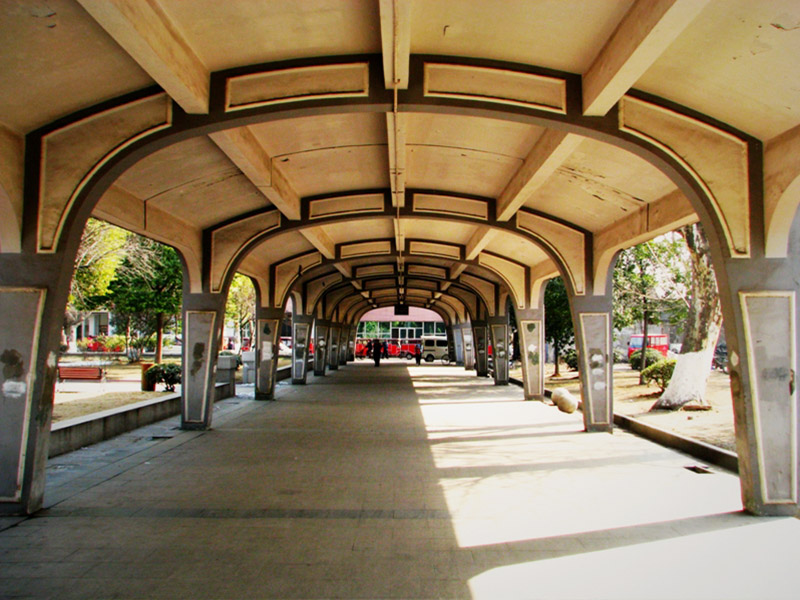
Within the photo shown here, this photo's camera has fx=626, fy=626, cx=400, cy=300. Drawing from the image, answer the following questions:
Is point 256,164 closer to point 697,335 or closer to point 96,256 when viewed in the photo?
point 697,335

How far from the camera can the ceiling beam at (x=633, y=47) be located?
4.05 m

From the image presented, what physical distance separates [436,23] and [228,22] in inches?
65.8

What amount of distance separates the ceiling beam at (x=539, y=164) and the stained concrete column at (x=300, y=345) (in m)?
13.4

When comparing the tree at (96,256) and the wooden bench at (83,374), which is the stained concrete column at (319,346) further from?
the wooden bench at (83,374)

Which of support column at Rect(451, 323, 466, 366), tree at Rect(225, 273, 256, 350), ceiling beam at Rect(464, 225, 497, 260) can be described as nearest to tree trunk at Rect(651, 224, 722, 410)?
ceiling beam at Rect(464, 225, 497, 260)

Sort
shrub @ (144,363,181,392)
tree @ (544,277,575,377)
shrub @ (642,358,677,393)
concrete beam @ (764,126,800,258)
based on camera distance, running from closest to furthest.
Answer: concrete beam @ (764,126,800,258) → shrub @ (642,358,677,393) → shrub @ (144,363,181,392) → tree @ (544,277,575,377)

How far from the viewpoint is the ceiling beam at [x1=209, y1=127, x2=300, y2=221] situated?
6821 mm

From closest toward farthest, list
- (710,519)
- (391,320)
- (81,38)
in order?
(81,38) < (710,519) < (391,320)

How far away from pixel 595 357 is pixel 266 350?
29.1 ft

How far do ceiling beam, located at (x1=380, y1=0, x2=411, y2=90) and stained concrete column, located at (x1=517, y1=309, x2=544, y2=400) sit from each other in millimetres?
12048

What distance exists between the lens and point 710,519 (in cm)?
590

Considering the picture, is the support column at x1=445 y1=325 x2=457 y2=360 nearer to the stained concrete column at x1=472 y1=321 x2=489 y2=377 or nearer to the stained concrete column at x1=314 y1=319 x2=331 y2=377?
the stained concrete column at x1=472 y1=321 x2=489 y2=377

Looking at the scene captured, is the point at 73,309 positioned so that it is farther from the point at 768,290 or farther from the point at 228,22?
the point at 768,290

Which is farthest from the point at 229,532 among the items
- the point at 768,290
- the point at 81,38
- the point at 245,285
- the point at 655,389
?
the point at 245,285
